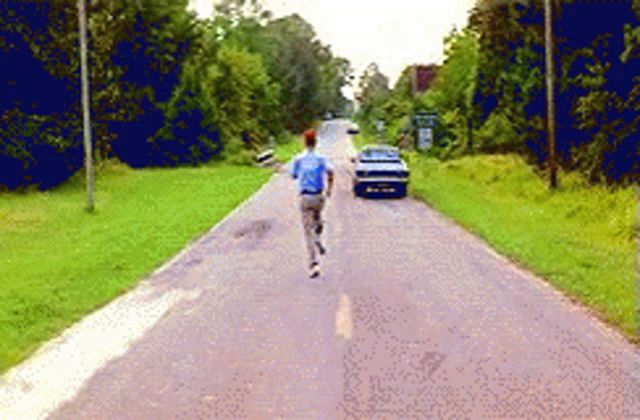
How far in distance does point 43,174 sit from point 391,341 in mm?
25705

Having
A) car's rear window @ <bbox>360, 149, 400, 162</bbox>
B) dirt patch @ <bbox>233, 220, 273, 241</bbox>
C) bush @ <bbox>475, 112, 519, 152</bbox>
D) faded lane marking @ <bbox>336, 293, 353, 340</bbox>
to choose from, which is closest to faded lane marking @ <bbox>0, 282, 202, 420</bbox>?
faded lane marking @ <bbox>336, 293, 353, 340</bbox>

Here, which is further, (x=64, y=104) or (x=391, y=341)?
(x=64, y=104)

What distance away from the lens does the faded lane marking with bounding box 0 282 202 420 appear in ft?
23.5

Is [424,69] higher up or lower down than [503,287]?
higher up

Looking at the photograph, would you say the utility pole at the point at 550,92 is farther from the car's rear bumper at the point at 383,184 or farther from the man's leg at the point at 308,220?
the man's leg at the point at 308,220

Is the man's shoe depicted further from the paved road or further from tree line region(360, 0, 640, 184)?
tree line region(360, 0, 640, 184)

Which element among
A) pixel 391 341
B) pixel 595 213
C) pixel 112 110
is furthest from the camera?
pixel 112 110

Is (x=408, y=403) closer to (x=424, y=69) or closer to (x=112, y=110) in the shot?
(x=112, y=110)

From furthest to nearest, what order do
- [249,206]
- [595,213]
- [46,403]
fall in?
[249,206] → [595,213] → [46,403]

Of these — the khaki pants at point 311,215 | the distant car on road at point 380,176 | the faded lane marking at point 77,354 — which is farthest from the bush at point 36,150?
the khaki pants at point 311,215

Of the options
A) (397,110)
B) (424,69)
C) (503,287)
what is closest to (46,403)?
(503,287)

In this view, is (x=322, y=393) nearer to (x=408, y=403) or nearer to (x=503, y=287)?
(x=408, y=403)

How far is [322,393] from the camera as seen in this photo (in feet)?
23.4

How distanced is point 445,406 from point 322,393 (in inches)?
39.1
